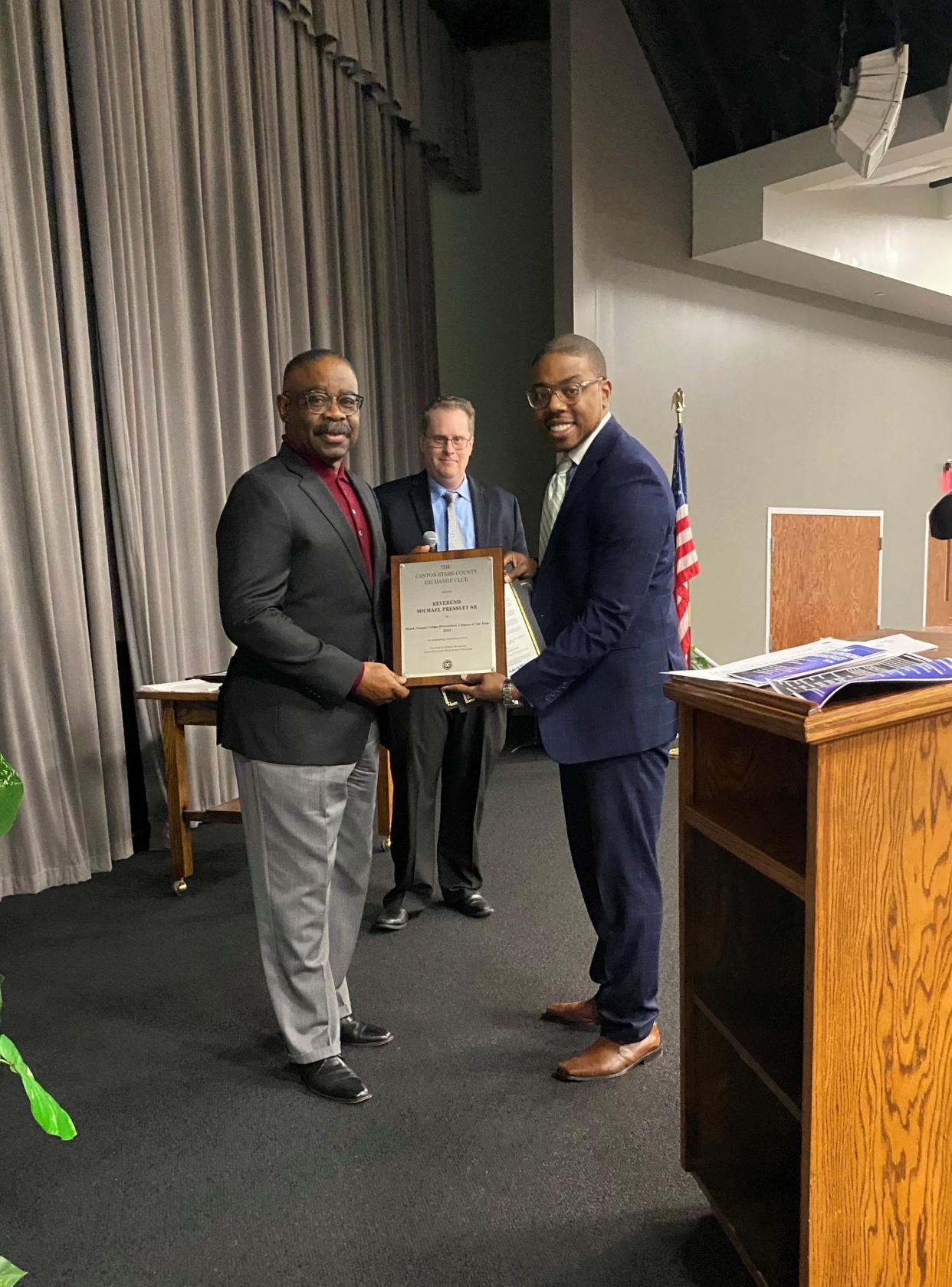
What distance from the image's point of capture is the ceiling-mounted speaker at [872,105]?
3.82 metres

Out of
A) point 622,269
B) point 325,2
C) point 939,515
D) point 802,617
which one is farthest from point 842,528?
point 939,515

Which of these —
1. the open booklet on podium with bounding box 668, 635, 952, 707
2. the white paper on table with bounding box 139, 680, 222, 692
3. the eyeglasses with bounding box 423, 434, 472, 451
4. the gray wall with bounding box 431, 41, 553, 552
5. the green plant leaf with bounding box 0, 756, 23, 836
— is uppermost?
the gray wall with bounding box 431, 41, 553, 552

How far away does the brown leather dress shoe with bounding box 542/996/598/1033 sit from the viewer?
2215mm

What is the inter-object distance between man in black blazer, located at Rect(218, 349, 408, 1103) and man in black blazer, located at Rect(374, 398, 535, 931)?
881 millimetres

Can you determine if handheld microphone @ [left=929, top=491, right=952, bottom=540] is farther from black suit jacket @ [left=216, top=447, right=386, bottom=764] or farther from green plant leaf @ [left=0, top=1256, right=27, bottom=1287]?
green plant leaf @ [left=0, top=1256, right=27, bottom=1287]

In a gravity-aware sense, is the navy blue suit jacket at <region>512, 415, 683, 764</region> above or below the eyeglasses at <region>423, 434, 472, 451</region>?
below

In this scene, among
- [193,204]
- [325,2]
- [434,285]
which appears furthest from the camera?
[434,285]

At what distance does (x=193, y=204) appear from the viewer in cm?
378

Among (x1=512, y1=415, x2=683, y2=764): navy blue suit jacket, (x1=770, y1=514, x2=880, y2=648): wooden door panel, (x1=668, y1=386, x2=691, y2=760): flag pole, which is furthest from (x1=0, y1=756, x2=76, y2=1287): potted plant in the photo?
(x1=770, y1=514, x2=880, y2=648): wooden door panel

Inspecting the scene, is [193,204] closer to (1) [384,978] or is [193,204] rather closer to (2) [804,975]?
(1) [384,978]

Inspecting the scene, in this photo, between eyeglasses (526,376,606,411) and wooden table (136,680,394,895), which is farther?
wooden table (136,680,394,895)

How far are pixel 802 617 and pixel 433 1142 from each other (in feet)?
16.9

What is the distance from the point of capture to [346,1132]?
1.83 m

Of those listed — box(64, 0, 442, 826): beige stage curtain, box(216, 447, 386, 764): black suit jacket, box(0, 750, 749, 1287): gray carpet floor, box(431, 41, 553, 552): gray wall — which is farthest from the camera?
box(431, 41, 553, 552): gray wall
